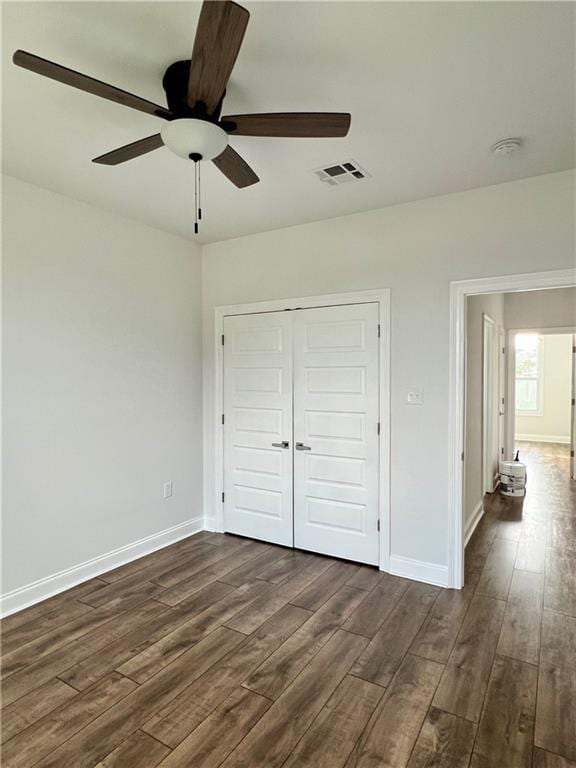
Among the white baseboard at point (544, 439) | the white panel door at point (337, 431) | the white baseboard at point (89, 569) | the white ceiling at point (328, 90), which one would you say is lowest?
the white baseboard at point (89, 569)

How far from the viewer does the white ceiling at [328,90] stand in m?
1.57

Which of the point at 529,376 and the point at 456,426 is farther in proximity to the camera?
the point at 529,376

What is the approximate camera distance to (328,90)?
1962 mm

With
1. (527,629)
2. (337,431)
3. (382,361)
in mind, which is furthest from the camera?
(337,431)

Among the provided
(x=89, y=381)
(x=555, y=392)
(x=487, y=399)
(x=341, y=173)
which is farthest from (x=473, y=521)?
(x=555, y=392)

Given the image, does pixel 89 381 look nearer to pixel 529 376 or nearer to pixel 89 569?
pixel 89 569

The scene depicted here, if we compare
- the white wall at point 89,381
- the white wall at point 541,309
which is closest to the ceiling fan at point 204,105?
the white wall at point 89,381

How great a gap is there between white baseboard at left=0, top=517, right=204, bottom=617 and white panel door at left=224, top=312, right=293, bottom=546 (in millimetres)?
506

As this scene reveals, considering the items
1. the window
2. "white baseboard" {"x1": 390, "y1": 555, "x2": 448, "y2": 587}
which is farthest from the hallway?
the window

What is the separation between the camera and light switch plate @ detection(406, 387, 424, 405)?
10.6 feet

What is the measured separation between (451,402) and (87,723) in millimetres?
2751

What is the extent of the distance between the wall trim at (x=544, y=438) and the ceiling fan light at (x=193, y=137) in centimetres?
1043

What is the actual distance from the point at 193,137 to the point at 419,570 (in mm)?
3134

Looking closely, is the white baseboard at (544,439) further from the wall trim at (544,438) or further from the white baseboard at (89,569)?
the white baseboard at (89,569)
